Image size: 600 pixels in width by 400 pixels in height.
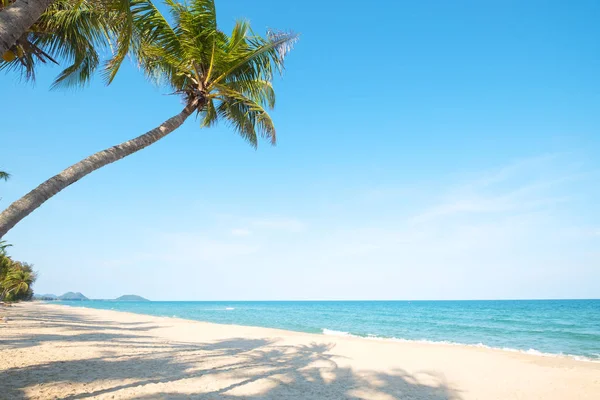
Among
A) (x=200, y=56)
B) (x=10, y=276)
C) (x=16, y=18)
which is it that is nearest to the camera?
(x=16, y=18)

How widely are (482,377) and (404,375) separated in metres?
1.89

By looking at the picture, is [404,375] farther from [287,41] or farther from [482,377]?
[287,41]

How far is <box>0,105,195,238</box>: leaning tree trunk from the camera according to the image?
3.14m

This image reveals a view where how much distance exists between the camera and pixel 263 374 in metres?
7.15

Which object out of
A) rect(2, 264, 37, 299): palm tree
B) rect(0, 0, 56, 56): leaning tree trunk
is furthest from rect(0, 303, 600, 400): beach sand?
rect(2, 264, 37, 299): palm tree

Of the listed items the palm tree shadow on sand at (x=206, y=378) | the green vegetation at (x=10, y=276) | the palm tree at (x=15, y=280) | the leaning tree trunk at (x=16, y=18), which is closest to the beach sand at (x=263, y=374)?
the palm tree shadow on sand at (x=206, y=378)

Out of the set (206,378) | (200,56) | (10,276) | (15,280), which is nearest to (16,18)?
(200,56)

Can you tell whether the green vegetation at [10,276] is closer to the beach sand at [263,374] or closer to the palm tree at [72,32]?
the beach sand at [263,374]

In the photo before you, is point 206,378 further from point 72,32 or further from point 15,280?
point 15,280

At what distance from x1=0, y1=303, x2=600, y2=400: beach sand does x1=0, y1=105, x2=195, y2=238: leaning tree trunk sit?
318cm

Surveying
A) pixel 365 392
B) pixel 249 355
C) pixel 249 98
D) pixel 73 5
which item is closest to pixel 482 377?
pixel 365 392

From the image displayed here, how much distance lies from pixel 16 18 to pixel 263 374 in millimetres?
6915

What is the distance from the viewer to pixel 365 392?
625 cm

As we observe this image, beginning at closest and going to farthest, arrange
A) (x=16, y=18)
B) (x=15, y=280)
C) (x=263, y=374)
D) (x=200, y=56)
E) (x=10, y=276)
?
1. (x=16, y=18)
2. (x=200, y=56)
3. (x=263, y=374)
4. (x=10, y=276)
5. (x=15, y=280)
